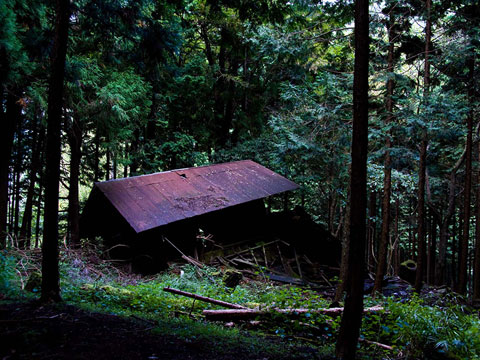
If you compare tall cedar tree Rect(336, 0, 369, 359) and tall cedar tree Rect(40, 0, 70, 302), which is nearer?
tall cedar tree Rect(336, 0, 369, 359)

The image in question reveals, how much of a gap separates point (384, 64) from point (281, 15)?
7.24 meters

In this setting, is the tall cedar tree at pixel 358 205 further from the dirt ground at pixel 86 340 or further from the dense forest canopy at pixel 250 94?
the dense forest canopy at pixel 250 94

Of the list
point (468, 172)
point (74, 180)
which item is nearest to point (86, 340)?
point (74, 180)

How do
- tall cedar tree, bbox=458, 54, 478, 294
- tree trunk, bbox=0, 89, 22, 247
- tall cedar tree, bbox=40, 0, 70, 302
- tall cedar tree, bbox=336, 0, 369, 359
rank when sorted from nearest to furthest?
tall cedar tree, bbox=336, 0, 369, 359
tall cedar tree, bbox=40, 0, 70, 302
tree trunk, bbox=0, 89, 22, 247
tall cedar tree, bbox=458, 54, 478, 294

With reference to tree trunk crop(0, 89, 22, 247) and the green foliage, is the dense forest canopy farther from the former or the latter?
the green foliage

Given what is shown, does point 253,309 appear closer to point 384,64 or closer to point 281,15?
point 281,15

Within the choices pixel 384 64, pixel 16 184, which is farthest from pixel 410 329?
pixel 16 184

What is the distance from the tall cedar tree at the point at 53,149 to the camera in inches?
240

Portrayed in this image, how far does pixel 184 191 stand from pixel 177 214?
82.2 inches

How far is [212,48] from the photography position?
26.6 meters

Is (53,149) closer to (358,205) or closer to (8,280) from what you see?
(8,280)

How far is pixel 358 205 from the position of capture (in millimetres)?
5062

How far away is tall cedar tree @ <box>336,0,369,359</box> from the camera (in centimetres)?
497

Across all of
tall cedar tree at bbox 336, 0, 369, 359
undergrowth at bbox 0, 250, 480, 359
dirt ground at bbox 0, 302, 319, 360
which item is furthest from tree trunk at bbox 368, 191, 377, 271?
dirt ground at bbox 0, 302, 319, 360
